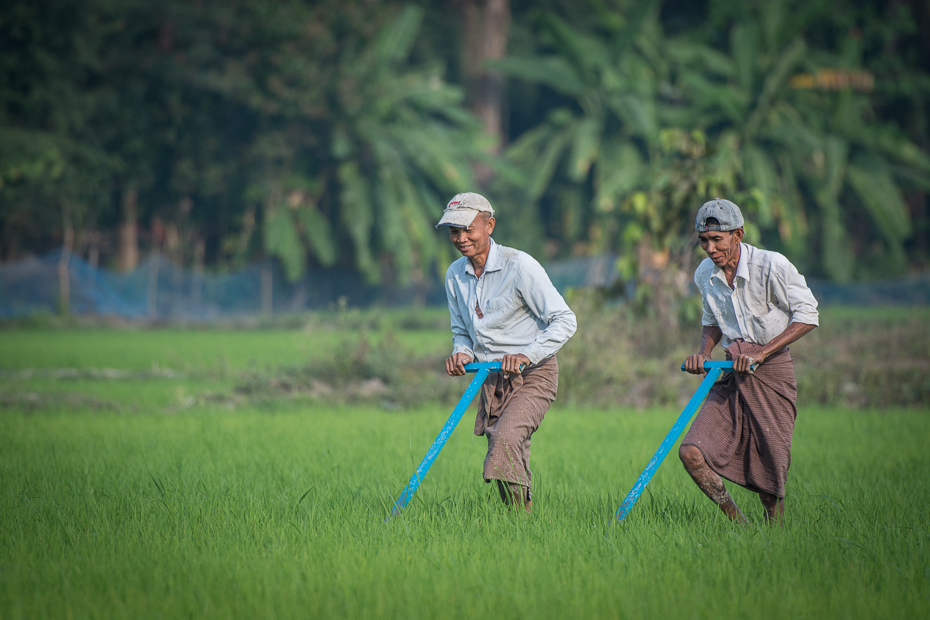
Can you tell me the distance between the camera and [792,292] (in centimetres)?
464

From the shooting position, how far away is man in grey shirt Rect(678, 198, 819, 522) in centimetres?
464

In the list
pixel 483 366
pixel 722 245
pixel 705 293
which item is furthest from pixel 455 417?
pixel 722 245

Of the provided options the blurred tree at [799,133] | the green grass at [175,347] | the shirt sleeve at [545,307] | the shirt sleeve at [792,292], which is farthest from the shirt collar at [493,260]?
the blurred tree at [799,133]

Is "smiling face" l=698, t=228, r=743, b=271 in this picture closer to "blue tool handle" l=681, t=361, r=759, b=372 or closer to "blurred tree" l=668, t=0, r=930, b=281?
"blue tool handle" l=681, t=361, r=759, b=372

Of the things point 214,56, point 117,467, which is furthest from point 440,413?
point 214,56

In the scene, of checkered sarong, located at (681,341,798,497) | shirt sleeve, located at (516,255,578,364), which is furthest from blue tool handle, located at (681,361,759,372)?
shirt sleeve, located at (516,255,578,364)

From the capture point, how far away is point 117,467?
6.66m

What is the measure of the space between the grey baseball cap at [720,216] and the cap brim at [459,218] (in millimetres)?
1035

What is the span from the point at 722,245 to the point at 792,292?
38 cm

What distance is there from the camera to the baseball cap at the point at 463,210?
4.73 metres

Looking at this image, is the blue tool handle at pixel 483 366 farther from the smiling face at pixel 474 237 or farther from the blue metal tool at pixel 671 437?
the blue metal tool at pixel 671 437

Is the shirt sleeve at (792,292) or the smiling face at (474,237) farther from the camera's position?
the smiling face at (474,237)

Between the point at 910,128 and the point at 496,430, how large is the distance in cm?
3092

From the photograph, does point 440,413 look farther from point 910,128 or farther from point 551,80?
point 910,128
